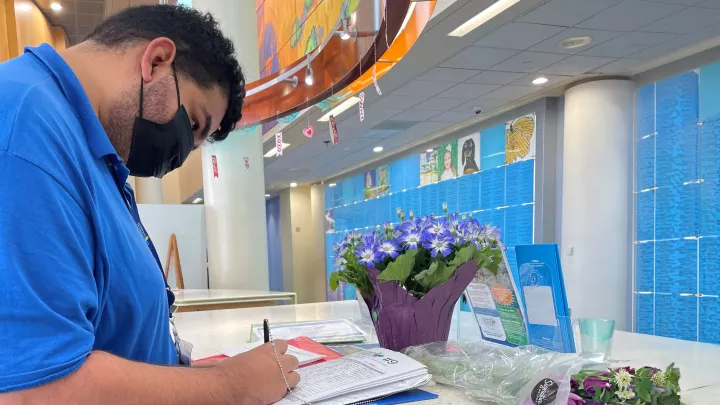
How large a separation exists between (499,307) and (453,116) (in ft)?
19.2

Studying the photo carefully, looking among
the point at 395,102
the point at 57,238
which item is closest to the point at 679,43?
the point at 395,102

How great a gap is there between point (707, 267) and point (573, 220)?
4.16 ft

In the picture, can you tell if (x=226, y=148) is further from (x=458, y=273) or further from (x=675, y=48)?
(x=675, y=48)

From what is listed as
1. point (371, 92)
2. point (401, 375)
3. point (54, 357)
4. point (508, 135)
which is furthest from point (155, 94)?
point (508, 135)

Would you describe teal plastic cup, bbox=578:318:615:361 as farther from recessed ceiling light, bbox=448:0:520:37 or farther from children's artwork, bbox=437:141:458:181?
children's artwork, bbox=437:141:458:181

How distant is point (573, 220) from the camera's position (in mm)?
5410

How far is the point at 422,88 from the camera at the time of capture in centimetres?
541

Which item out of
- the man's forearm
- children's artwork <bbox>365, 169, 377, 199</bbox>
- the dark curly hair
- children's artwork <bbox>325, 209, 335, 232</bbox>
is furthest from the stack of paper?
children's artwork <bbox>325, 209, 335, 232</bbox>

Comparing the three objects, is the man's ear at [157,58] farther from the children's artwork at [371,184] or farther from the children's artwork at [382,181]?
the children's artwork at [371,184]

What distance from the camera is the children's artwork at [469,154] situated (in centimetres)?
721

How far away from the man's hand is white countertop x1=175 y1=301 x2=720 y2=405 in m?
0.28

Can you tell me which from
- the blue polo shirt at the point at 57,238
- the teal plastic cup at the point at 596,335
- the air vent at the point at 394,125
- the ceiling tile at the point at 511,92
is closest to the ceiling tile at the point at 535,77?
the ceiling tile at the point at 511,92

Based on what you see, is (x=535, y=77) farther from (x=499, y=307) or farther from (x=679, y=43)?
(x=499, y=307)

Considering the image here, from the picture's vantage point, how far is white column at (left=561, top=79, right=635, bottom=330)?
17.1 feet
